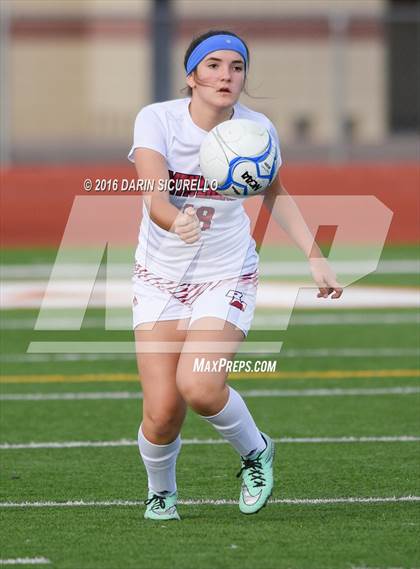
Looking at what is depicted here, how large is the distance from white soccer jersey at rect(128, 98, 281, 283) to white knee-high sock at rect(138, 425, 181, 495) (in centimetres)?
65

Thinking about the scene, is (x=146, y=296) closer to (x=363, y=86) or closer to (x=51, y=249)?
(x=51, y=249)

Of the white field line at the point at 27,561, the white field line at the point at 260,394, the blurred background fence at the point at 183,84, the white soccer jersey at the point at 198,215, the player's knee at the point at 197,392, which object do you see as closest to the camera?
the white field line at the point at 27,561

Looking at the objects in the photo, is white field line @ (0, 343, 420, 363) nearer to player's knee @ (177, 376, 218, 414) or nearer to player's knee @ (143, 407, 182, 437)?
player's knee @ (143, 407, 182, 437)

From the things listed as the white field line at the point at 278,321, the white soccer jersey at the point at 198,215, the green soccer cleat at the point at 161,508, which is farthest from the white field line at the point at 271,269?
the green soccer cleat at the point at 161,508

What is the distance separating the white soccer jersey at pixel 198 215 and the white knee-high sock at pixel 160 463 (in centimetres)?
65

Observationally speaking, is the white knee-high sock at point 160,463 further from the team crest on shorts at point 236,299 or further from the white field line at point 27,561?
the white field line at point 27,561

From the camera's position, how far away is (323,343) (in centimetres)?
1196

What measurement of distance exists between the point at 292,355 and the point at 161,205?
5.70 m

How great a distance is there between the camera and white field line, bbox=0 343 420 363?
11.3 metres

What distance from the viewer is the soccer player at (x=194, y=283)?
602 centimetres

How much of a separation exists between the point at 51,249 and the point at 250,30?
611 centimetres

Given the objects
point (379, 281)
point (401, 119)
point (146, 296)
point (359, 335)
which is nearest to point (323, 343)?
point (359, 335)

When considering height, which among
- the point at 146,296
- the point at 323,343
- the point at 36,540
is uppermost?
the point at 323,343

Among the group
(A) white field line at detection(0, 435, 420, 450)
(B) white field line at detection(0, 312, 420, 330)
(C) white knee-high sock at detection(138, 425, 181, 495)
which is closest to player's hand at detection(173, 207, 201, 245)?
(C) white knee-high sock at detection(138, 425, 181, 495)
